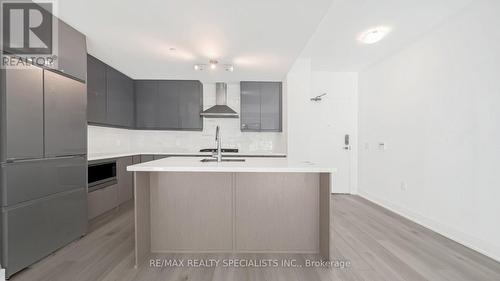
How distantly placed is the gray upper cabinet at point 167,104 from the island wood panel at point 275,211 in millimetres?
2787

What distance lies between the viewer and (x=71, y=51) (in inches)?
90.6

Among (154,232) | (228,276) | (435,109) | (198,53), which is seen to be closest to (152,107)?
(198,53)

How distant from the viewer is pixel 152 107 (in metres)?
4.35

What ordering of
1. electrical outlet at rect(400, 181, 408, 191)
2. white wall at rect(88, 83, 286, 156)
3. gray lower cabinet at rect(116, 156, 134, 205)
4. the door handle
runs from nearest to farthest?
electrical outlet at rect(400, 181, 408, 191)
gray lower cabinet at rect(116, 156, 134, 205)
the door handle
white wall at rect(88, 83, 286, 156)

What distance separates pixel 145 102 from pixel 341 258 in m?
4.18

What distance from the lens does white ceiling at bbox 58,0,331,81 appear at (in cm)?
195

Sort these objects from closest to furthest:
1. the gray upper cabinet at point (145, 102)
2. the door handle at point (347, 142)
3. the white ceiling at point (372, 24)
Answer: the white ceiling at point (372, 24) < the gray upper cabinet at point (145, 102) < the door handle at point (347, 142)

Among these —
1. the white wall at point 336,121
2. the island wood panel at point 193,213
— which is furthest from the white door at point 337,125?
the island wood panel at point 193,213

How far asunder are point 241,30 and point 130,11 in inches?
42.6

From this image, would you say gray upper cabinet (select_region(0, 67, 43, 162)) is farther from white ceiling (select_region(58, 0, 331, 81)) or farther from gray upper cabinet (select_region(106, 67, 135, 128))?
gray upper cabinet (select_region(106, 67, 135, 128))

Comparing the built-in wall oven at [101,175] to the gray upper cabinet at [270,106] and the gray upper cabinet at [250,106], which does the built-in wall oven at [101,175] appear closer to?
the gray upper cabinet at [250,106]

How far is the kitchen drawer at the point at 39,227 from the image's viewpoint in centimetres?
172

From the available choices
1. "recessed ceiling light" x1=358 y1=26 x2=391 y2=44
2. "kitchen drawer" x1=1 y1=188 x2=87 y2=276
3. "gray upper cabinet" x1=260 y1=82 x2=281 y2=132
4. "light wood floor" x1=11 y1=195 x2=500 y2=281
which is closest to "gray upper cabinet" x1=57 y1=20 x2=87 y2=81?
"kitchen drawer" x1=1 y1=188 x2=87 y2=276

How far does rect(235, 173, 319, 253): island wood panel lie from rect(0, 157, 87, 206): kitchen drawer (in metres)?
1.74
